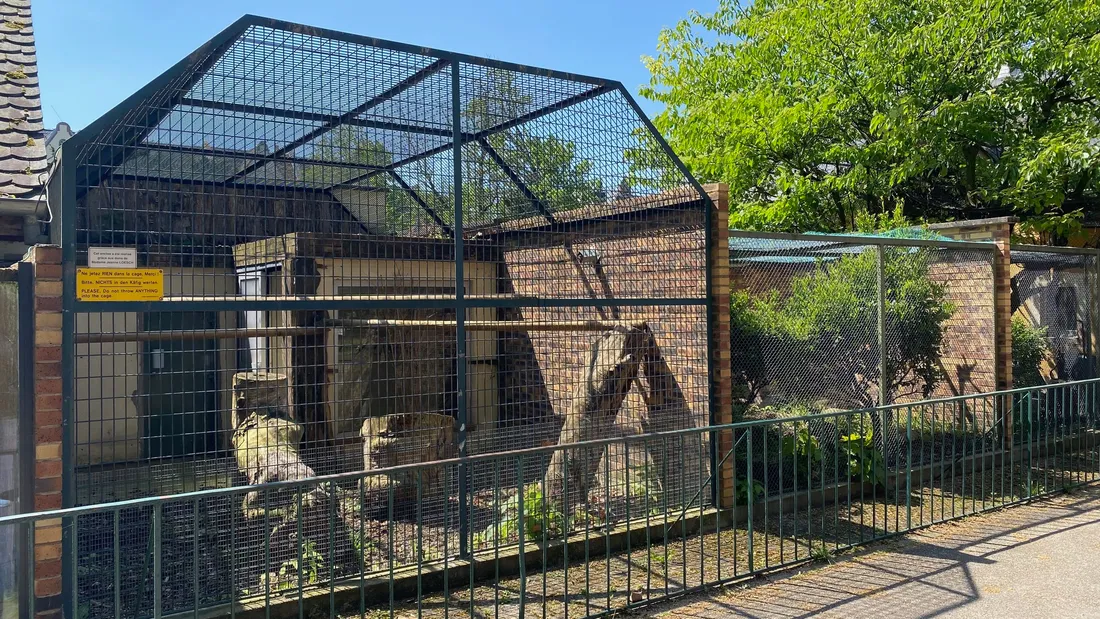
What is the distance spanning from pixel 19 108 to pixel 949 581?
317 inches

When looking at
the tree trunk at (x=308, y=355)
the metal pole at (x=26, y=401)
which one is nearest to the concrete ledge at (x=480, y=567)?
the metal pole at (x=26, y=401)

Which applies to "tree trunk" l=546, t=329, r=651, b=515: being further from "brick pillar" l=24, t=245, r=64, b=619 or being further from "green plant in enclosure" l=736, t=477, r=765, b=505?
"brick pillar" l=24, t=245, r=64, b=619

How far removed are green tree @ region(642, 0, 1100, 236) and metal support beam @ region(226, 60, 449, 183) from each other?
7831 millimetres

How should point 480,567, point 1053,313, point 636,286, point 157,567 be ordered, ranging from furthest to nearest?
point 1053,313
point 636,286
point 480,567
point 157,567

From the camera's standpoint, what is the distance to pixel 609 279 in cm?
734

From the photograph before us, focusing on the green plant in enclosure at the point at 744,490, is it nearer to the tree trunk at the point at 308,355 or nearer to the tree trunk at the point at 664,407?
the tree trunk at the point at 664,407

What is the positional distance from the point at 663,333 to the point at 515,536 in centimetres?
225


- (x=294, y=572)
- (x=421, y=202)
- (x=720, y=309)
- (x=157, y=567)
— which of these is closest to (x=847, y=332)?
(x=720, y=309)

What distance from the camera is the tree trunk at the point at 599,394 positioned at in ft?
21.1

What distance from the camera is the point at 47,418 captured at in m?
4.08

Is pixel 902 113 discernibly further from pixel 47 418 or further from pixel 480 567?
pixel 47 418

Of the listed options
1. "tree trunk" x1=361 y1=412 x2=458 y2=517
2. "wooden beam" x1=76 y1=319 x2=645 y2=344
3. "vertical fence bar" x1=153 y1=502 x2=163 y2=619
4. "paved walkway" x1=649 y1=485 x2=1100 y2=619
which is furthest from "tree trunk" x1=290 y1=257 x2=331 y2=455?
"paved walkway" x1=649 y1=485 x2=1100 y2=619

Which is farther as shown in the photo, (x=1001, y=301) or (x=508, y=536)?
(x=1001, y=301)

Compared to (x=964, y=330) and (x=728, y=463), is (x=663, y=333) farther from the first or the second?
(x=964, y=330)
